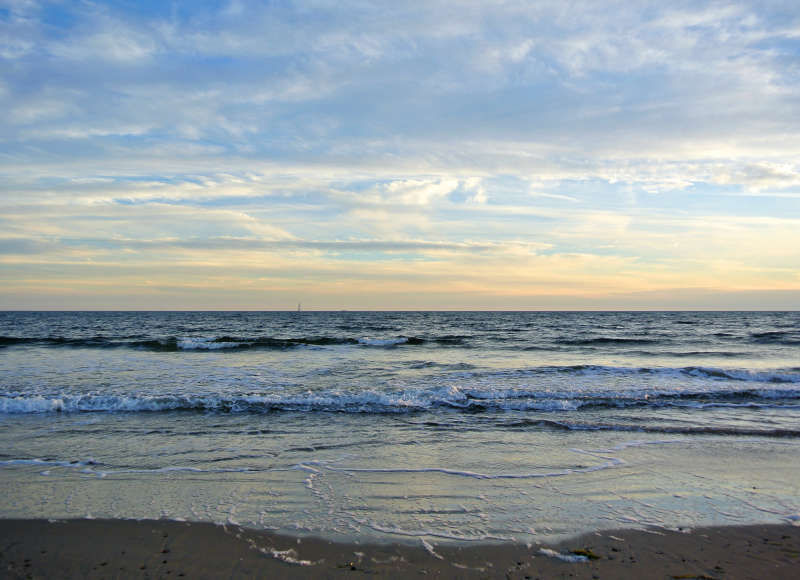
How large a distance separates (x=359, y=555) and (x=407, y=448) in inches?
150

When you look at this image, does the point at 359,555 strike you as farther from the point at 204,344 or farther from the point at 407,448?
the point at 204,344

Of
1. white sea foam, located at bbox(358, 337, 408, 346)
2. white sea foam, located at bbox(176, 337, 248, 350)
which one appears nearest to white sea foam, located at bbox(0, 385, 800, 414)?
white sea foam, located at bbox(176, 337, 248, 350)

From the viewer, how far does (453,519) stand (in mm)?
5504

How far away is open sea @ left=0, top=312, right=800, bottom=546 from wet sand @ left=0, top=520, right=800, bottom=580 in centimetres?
25

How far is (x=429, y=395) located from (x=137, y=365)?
523 inches

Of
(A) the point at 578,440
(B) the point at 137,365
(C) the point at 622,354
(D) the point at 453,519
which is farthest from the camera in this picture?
(C) the point at 622,354

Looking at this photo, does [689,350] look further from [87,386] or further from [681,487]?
[87,386]

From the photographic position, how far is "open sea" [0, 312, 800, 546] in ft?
18.7

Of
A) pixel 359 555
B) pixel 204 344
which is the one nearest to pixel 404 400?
pixel 359 555

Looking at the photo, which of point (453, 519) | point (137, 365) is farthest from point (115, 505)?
point (137, 365)

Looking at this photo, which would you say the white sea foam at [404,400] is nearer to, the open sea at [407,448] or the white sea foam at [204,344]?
the open sea at [407,448]

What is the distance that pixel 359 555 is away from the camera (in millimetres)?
4727

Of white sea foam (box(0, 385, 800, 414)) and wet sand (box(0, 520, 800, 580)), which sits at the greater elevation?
wet sand (box(0, 520, 800, 580))

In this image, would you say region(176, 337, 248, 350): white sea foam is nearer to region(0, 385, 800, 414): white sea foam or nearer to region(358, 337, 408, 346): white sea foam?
region(358, 337, 408, 346): white sea foam
